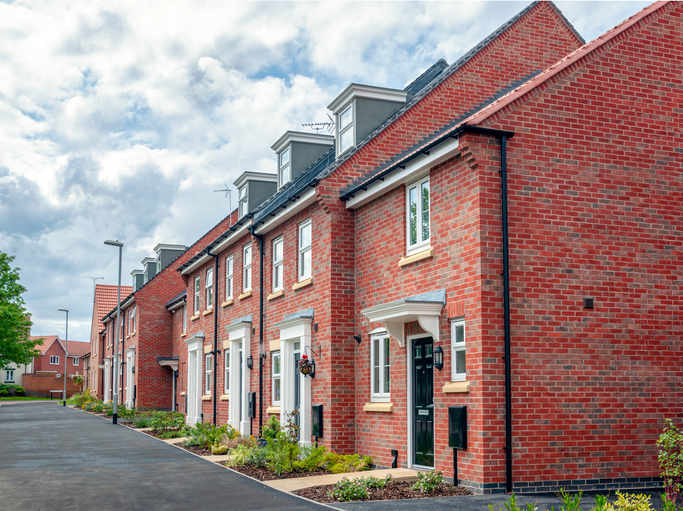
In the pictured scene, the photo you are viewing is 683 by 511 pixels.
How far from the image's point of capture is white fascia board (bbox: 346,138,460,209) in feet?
41.1

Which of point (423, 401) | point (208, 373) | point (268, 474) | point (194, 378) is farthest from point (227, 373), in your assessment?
point (423, 401)

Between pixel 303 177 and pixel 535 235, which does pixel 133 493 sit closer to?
pixel 535 235

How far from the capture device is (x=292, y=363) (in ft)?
61.6

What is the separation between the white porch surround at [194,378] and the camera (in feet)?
92.7

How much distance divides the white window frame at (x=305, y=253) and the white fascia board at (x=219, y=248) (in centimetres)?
366

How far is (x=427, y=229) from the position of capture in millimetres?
13797

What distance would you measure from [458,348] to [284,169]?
12315 mm

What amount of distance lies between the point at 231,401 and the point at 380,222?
34.8 feet

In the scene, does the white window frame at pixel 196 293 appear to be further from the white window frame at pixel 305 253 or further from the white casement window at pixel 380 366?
the white casement window at pixel 380 366

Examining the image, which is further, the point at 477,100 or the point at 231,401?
the point at 231,401

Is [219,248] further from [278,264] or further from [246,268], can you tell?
[278,264]

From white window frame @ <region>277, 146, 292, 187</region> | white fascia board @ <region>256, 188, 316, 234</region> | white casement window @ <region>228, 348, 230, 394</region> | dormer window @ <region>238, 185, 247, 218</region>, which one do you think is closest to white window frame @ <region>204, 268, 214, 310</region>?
dormer window @ <region>238, 185, 247, 218</region>

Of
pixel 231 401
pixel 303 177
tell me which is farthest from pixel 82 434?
pixel 303 177

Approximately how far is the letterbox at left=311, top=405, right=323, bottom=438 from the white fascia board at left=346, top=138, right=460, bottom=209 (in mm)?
4642
